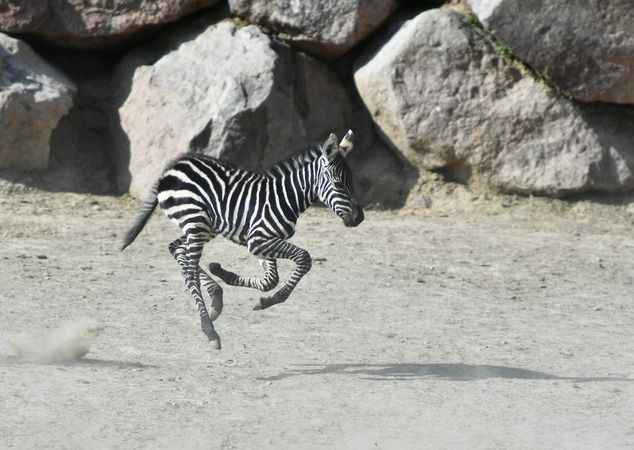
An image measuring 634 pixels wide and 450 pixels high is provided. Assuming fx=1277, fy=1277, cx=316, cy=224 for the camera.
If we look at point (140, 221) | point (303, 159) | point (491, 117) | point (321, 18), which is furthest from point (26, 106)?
point (303, 159)

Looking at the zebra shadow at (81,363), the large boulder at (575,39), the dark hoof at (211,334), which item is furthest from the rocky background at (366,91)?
the zebra shadow at (81,363)

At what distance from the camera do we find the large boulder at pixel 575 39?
13.0 metres

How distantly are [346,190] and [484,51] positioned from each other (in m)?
5.56

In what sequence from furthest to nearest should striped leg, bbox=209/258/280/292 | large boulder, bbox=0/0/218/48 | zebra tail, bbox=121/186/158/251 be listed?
large boulder, bbox=0/0/218/48 → zebra tail, bbox=121/186/158/251 → striped leg, bbox=209/258/280/292

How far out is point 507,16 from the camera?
515 inches

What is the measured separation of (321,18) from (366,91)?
36.1 inches

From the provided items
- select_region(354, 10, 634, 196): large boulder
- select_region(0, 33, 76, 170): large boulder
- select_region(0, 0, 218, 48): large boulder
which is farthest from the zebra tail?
select_region(0, 0, 218, 48): large boulder

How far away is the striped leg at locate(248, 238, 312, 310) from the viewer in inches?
317

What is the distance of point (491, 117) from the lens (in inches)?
522

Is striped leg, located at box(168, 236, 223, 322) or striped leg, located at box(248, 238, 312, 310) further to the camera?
striped leg, located at box(168, 236, 223, 322)

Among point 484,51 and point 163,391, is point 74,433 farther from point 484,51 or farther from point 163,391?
point 484,51

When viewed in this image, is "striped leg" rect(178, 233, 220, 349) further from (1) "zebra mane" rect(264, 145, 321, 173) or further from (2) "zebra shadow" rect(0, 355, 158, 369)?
(1) "zebra mane" rect(264, 145, 321, 173)

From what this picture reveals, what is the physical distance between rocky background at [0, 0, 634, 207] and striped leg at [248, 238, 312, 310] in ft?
16.0

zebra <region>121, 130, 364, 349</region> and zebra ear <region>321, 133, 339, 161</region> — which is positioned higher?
zebra ear <region>321, 133, 339, 161</region>
